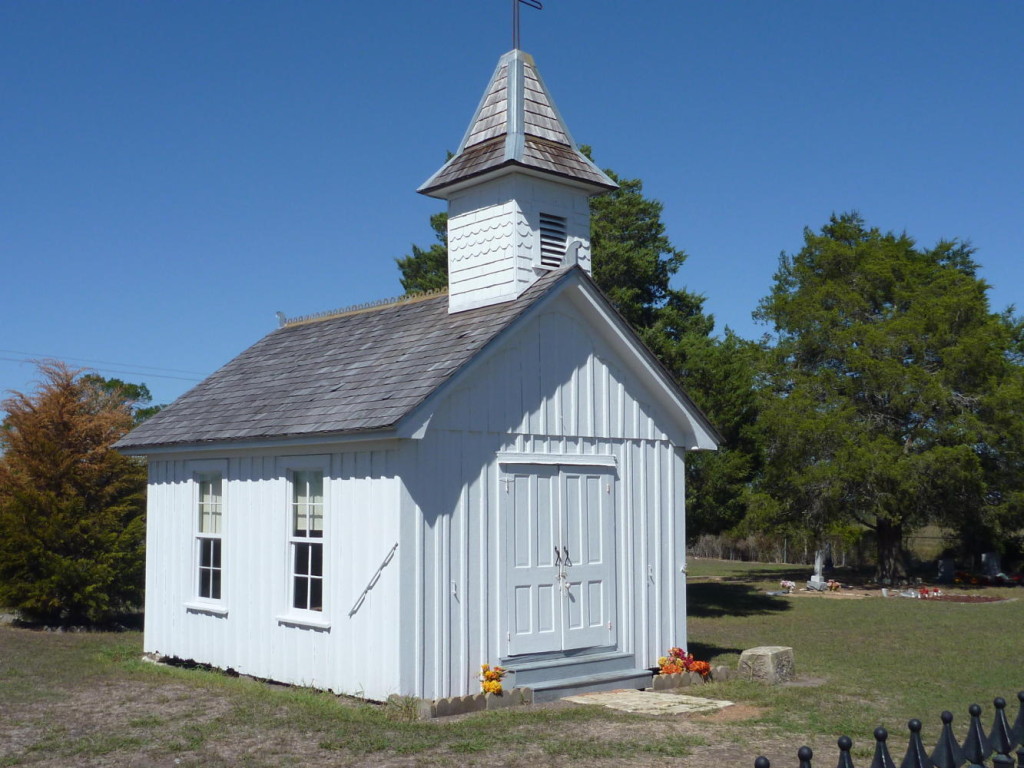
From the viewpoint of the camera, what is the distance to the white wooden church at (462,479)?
36.3 feet

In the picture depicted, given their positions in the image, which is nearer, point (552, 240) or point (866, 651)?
point (552, 240)

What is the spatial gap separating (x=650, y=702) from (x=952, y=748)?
6.10 metres

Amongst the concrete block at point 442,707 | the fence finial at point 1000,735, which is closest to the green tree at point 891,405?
the concrete block at point 442,707

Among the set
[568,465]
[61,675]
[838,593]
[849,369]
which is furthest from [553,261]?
[849,369]

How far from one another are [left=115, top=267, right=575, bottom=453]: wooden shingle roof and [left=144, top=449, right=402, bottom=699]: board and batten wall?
0.44 metres

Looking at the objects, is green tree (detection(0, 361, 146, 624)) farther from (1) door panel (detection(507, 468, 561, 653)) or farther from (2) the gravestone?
(2) the gravestone

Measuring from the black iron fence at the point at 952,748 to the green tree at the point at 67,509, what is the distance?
15246mm

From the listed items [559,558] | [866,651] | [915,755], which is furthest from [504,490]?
[866,651]

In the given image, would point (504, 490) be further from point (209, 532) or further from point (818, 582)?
point (818, 582)

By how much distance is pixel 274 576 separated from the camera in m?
12.4

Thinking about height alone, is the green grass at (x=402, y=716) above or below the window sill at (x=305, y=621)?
below

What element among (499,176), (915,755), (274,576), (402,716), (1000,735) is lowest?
(402,716)

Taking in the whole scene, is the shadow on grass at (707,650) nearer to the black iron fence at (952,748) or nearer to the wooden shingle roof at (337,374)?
the wooden shingle roof at (337,374)

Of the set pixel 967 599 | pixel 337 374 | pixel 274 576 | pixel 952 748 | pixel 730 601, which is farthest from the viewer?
pixel 967 599
